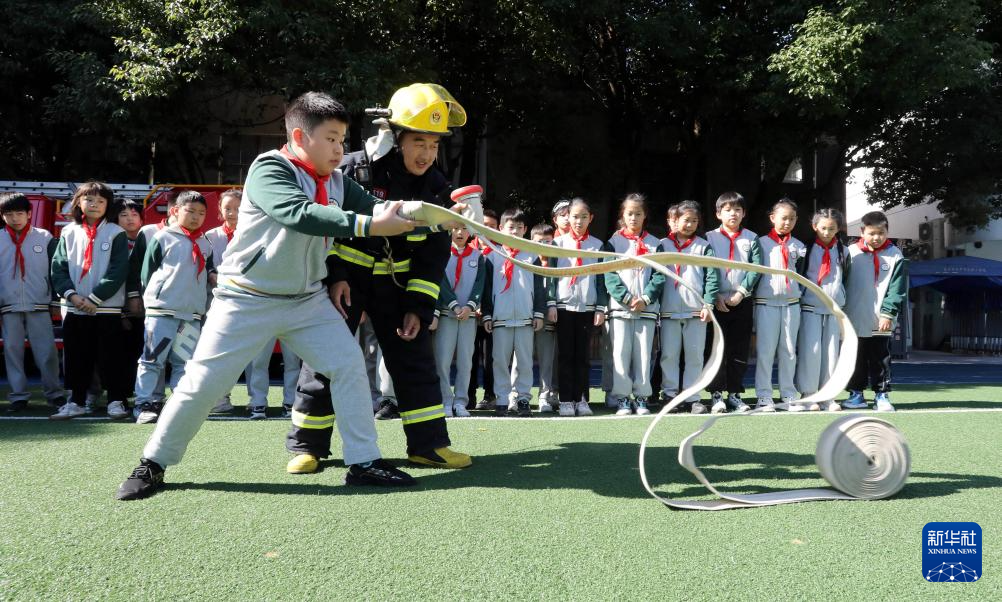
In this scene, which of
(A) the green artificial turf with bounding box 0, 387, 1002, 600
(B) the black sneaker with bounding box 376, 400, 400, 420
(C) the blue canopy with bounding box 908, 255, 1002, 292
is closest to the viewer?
(A) the green artificial turf with bounding box 0, 387, 1002, 600

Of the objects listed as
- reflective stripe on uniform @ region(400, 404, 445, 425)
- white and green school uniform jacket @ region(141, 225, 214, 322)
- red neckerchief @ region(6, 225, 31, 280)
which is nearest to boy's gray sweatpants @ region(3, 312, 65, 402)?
red neckerchief @ region(6, 225, 31, 280)

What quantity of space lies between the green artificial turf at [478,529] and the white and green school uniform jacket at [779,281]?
8.30 ft

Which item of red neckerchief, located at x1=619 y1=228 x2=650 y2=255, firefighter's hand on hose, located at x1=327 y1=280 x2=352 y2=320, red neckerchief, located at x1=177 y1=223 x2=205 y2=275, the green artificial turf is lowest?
the green artificial turf

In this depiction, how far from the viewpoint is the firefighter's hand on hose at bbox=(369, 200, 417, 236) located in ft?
10.9

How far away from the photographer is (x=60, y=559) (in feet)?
8.74

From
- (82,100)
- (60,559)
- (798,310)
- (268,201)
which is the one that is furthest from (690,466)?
(82,100)

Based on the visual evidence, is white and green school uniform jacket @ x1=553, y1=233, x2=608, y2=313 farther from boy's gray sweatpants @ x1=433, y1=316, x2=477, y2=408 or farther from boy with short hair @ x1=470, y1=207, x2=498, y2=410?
boy's gray sweatpants @ x1=433, y1=316, x2=477, y2=408

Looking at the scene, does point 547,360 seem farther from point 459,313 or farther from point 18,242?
point 18,242

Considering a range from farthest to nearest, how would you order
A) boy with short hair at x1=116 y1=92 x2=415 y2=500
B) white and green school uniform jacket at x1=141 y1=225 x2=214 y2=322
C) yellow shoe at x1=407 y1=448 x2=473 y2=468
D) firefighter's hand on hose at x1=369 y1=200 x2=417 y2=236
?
white and green school uniform jacket at x1=141 y1=225 x2=214 y2=322 < yellow shoe at x1=407 y1=448 x2=473 y2=468 < boy with short hair at x1=116 y1=92 x2=415 y2=500 < firefighter's hand on hose at x1=369 y1=200 x2=417 y2=236

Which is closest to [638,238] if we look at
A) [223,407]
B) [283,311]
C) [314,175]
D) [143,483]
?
[223,407]

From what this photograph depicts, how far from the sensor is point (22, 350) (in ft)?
22.3

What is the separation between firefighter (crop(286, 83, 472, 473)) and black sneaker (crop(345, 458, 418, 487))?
17.3 inches

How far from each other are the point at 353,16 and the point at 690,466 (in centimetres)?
1142

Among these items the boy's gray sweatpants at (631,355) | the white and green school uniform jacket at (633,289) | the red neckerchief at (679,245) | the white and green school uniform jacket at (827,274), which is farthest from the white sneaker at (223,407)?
the white and green school uniform jacket at (827,274)
